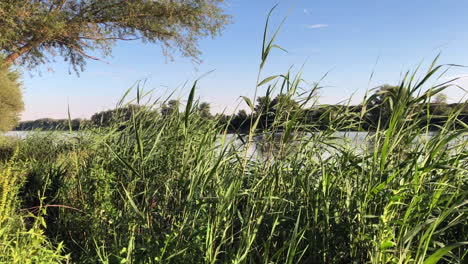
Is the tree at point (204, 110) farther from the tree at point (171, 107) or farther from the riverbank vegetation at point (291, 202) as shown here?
the riverbank vegetation at point (291, 202)

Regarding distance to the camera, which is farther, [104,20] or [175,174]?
[104,20]

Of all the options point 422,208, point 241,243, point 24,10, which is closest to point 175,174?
point 241,243

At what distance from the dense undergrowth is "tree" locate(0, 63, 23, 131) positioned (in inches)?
463

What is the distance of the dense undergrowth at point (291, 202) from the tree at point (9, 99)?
11.8m

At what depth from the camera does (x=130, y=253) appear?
1.91 meters

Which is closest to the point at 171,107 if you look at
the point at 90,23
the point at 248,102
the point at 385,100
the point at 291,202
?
the point at 248,102

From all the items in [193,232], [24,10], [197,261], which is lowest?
[197,261]

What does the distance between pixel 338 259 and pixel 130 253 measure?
3.92ft

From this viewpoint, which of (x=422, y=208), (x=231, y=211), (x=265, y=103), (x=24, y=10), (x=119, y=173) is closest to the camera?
(x=422, y=208)

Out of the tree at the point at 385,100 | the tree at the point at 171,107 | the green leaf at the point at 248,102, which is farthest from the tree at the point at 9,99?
the tree at the point at 385,100

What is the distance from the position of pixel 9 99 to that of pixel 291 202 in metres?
13.9

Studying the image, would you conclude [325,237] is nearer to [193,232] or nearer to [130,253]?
[193,232]

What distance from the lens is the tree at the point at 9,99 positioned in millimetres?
12062

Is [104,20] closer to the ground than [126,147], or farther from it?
farther from it
